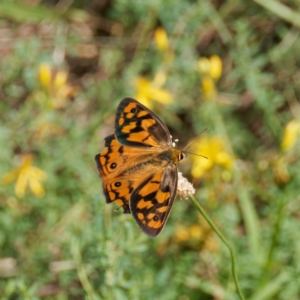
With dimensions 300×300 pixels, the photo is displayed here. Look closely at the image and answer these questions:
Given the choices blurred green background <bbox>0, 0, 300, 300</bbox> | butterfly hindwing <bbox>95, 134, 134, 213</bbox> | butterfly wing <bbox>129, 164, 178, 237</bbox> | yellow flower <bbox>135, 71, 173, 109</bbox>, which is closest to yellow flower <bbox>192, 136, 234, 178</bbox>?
blurred green background <bbox>0, 0, 300, 300</bbox>

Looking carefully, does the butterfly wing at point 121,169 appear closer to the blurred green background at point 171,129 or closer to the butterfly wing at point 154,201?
the butterfly wing at point 154,201

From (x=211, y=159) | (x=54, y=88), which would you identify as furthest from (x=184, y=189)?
(x=54, y=88)

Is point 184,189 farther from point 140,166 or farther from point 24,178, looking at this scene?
point 24,178

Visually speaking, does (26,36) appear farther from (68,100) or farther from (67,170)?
(67,170)

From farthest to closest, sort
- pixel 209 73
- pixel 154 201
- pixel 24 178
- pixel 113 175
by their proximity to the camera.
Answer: pixel 209 73 → pixel 24 178 → pixel 113 175 → pixel 154 201

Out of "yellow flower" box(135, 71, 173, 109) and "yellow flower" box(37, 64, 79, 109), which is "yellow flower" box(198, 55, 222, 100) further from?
"yellow flower" box(37, 64, 79, 109)

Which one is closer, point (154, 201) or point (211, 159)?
point (154, 201)

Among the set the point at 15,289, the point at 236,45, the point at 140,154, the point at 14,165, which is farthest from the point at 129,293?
the point at 236,45
